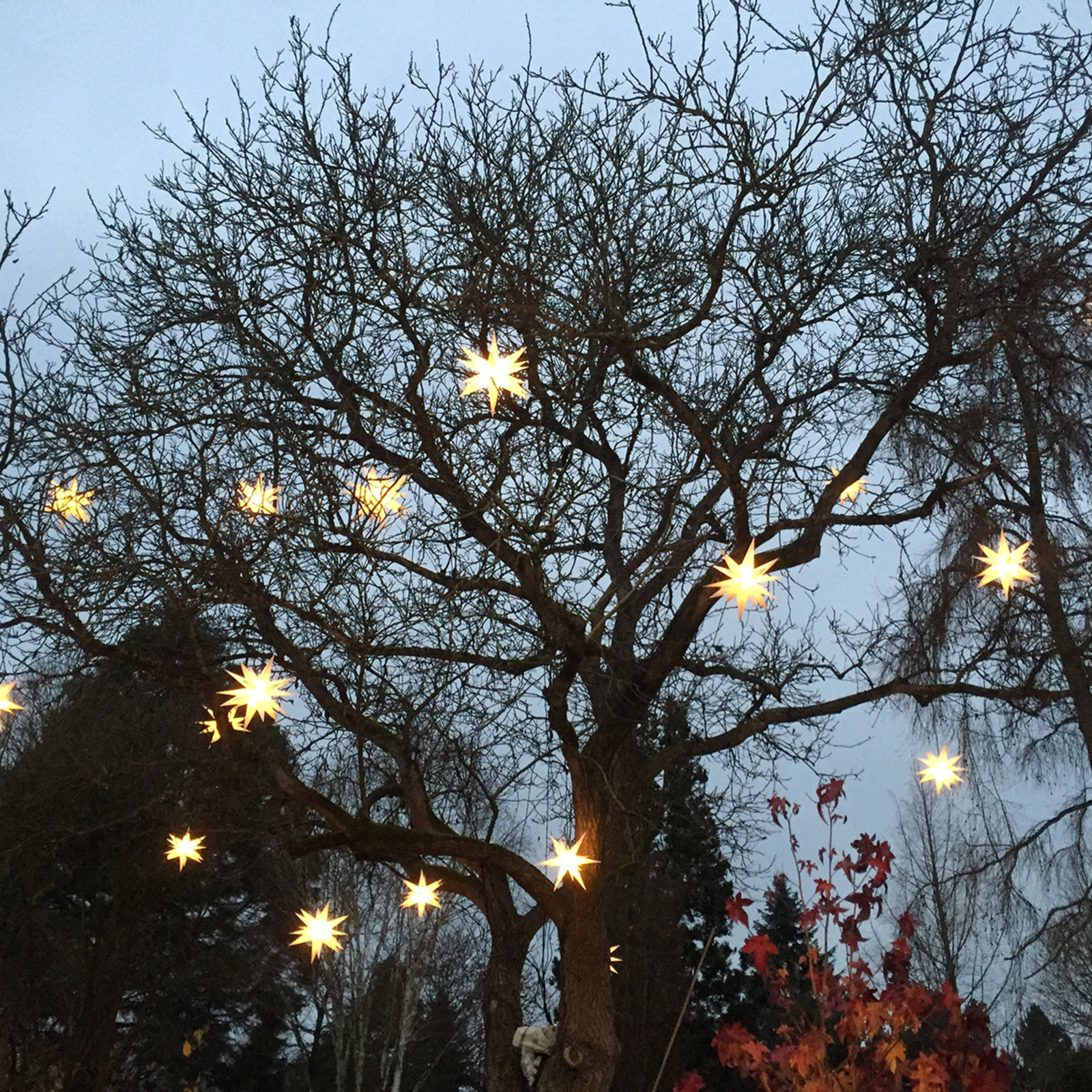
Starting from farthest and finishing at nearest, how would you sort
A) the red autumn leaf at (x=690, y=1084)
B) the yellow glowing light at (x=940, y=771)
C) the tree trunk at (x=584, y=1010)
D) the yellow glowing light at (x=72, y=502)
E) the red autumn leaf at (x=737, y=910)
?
1. the tree trunk at (x=584, y=1010)
2. the yellow glowing light at (x=940, y=771)
3. the yellow glowing light at (x=72, y=502)
4. the red autumn leaf at (x=737, y=910)
5. the red autumn leaf at (x=690, y=1084)

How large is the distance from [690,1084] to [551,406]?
306cm

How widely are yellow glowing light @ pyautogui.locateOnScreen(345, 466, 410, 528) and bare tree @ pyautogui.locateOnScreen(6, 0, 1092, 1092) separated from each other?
0.07m

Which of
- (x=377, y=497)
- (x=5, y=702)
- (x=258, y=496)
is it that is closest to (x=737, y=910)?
(x=377, y=497)

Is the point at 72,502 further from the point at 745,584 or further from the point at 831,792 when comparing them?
the point at 831,792

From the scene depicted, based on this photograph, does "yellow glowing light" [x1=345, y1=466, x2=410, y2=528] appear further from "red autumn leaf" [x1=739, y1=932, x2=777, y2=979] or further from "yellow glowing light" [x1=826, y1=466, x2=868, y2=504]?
"yellow glowing light" [x1=826, y1=466, x2=868, y2=504]

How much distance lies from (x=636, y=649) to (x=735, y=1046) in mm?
4274

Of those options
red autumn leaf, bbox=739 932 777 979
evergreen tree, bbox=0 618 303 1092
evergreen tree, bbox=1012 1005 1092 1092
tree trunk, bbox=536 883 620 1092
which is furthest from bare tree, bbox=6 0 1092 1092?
evergreen tree, bbox=1012 1005 1092 1092

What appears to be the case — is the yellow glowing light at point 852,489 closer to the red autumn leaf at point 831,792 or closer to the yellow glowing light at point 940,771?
the yellow glowing light at point 940,771

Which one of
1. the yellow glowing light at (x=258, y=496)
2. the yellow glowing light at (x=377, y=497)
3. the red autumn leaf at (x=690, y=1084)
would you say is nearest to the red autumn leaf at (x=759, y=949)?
the red autumn leaf at (x=690, y=1084)

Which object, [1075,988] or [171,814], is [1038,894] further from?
[1075,988]

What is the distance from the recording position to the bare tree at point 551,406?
4.97m

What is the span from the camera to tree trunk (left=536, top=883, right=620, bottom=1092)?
20.7ft

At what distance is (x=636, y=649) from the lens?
799cm

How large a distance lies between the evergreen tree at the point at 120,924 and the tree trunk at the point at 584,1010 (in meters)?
4.55
